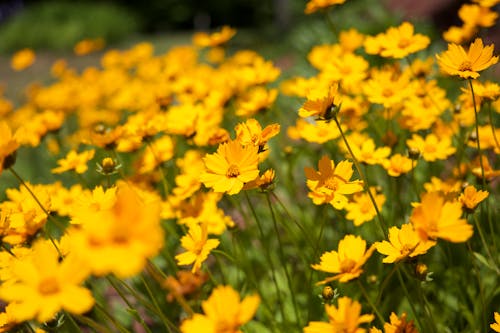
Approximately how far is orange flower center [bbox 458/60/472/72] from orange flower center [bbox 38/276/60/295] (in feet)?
3.08

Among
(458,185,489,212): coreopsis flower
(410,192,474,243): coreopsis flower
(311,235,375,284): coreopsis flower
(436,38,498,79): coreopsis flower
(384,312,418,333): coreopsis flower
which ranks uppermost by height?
(436,38,498,79): coreopsis flower

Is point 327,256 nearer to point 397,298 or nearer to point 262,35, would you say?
point 397,298

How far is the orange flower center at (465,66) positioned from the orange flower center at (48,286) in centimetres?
94

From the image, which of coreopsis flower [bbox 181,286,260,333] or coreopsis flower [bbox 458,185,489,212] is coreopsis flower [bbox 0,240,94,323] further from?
coreopsis flower [bbox 458,185,489,212]

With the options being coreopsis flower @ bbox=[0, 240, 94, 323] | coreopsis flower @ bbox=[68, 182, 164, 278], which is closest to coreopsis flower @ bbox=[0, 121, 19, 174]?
coreopsis flower @ bbox=[0, 240, 94, 323]

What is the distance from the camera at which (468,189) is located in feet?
3.46

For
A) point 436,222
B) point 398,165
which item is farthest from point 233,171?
point 398,165

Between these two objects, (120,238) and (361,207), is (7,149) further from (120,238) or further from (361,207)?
(361,207)

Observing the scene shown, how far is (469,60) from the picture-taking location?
3.46 feet

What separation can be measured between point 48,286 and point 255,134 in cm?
55

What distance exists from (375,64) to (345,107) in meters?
2.19

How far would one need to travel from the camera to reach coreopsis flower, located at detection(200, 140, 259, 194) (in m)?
0.99

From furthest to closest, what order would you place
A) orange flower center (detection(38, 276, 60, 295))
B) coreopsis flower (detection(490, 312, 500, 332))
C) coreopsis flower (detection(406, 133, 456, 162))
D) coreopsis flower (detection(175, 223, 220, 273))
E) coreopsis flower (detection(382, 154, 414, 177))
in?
1. coreopsis flower (detection(406, 133, 456, 162))
2. coreopsis flower (detection(382, 154, 414, 177))
3. coreopsis flower (detection(175, 223, 220, 273))
4. coreopsis flower (detection(490, 312, 500, 332))
5. orange flower center (detection(38, 276, 60, 295))

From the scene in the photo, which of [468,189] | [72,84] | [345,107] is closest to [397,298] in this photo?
[468,189]
